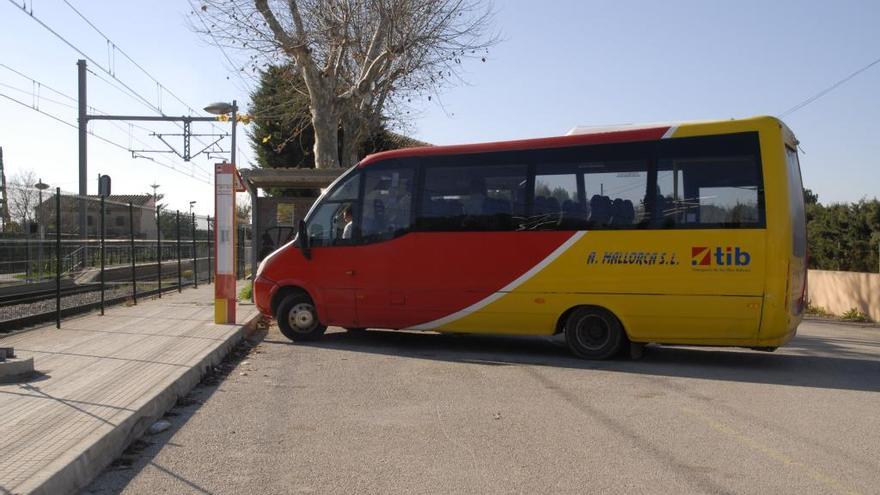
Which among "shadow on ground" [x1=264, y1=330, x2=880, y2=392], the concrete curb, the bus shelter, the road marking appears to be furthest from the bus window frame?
the bus shelter

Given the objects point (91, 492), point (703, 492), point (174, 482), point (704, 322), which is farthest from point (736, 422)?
point (91, 492)

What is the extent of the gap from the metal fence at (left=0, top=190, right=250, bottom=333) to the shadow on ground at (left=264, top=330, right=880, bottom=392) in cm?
377

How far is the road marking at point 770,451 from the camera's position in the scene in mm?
5087

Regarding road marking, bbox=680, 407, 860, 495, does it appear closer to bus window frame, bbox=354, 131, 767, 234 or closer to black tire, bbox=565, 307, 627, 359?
black tire, bbox=565, 307, 627, 359

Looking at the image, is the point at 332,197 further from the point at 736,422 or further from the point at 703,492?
the point at 703,492

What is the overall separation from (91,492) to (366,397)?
3276 millimetres

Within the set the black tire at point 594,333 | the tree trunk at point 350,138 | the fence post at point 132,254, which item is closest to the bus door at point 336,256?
the black tire at point 594,333

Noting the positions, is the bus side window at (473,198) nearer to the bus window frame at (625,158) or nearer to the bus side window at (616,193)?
the bus window frame at (625,158)

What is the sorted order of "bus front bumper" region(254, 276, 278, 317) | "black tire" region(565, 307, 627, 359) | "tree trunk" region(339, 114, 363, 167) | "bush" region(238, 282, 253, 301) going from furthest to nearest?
"tree trunk" region(339, 114, 363, 167)
"bush" region(238, 282, 253, 301)
"bus front bumper" region(254, 276, 278, 317)
"black tire" region(565, 307, 627, 359)

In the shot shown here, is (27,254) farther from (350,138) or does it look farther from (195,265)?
(350,138)

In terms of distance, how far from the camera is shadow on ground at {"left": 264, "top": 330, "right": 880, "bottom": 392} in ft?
30.9

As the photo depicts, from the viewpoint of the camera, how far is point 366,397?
779 centimetres

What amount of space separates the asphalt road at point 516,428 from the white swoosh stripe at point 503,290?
555mm

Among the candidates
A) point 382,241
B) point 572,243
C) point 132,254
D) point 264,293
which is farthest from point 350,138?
point 572,243
